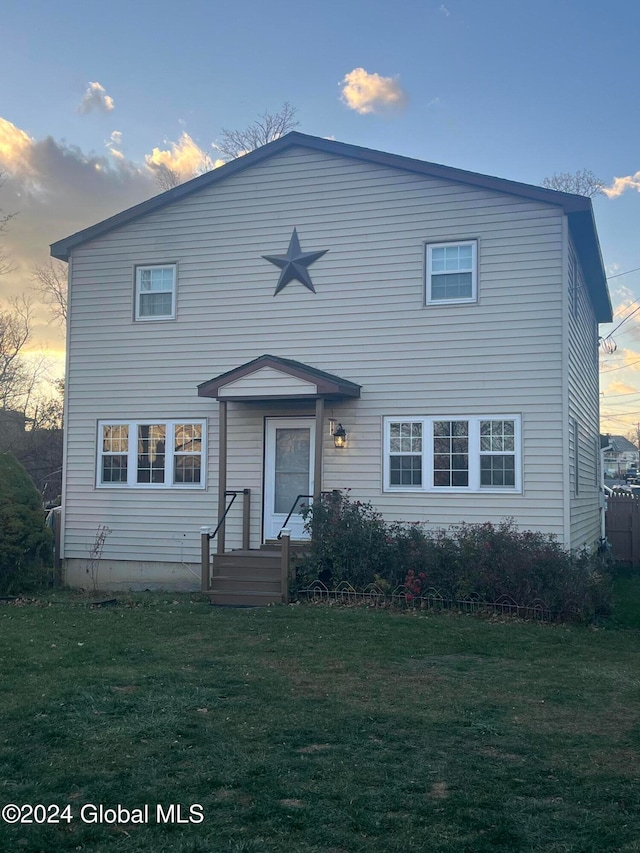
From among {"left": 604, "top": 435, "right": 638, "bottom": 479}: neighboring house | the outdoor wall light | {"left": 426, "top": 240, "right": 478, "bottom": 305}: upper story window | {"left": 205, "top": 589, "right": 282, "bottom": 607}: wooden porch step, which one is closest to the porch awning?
the outdoor wall light

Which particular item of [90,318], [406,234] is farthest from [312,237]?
[90,318]

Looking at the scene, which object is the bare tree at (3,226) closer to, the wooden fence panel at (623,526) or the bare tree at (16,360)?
the bare tree at (16,360)

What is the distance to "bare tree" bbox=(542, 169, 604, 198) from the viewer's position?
29.3m

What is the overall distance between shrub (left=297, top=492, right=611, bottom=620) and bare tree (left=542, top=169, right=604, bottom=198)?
70.3 feet

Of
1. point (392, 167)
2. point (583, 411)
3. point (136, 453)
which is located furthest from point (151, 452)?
point (583, 411)

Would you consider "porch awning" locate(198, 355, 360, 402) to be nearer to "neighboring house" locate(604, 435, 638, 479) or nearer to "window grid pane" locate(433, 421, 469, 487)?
"window grid pane" locate(433, 421, 469, 487)

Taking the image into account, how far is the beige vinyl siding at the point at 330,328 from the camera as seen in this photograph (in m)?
12.1

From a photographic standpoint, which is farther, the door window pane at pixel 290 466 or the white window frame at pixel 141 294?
the white window frame at pixel 141 294

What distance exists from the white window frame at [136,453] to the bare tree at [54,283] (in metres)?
17.3

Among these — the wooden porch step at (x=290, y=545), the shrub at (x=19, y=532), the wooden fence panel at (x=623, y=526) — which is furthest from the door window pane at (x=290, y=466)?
the wooden fence panel at (x=623, y=526)

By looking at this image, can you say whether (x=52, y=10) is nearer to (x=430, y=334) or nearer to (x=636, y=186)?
(x=430, y=334)

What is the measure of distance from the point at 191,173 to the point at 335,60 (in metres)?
14.4

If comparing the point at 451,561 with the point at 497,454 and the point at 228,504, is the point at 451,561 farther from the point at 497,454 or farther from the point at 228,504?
the point at 228,504

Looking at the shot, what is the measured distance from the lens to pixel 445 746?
5141 millimetres
